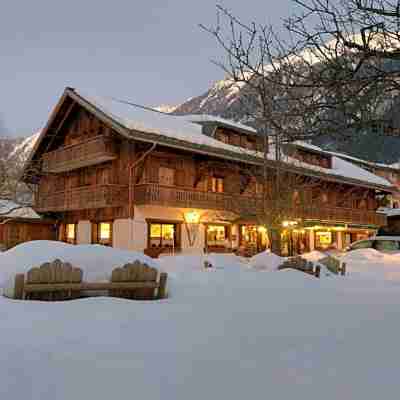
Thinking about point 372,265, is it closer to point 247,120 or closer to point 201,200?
point 201,200

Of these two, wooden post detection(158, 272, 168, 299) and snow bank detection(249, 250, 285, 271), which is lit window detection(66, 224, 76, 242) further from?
wooden post detection(158, 272, 168, 299)

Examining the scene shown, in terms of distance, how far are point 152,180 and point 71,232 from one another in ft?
22.3

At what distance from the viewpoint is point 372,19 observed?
5020 mm

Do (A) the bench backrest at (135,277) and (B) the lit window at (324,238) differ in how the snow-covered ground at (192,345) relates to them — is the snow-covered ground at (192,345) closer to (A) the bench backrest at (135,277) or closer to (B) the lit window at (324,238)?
(A) the bench backrest at (135,277)

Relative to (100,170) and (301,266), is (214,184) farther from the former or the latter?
(301,266)

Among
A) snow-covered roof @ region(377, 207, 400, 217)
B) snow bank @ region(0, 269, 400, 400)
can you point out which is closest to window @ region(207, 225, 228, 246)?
snow bank @ region(0, 269, 400, 400)

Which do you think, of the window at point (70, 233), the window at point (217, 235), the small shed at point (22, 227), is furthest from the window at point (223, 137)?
the small shed at point (22, 227)

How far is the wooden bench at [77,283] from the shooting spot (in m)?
6.40

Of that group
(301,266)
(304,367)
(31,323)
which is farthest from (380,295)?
(31,323)

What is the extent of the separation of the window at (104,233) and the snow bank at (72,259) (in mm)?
13702

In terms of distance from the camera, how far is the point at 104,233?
71.2 feet

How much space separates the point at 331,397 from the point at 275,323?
237 cm

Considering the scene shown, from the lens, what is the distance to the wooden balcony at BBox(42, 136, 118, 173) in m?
20.6

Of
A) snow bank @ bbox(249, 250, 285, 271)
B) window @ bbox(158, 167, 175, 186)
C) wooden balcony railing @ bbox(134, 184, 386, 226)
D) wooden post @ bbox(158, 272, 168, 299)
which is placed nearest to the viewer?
wooden post @ bbox(158, 272, 168, 299)
